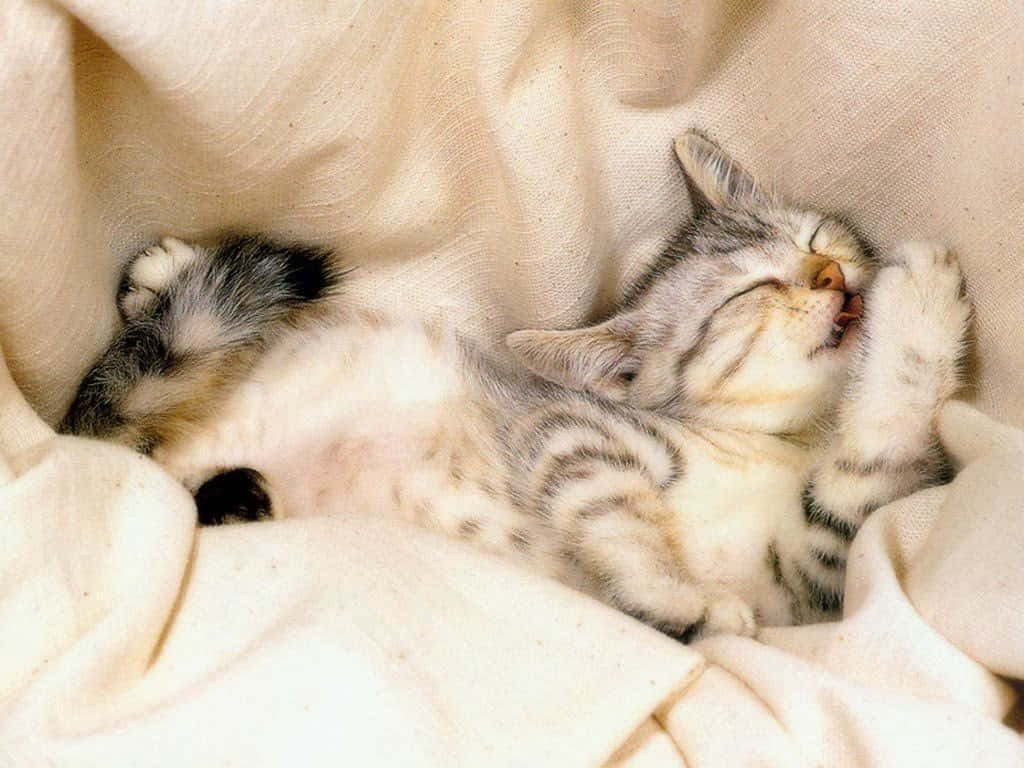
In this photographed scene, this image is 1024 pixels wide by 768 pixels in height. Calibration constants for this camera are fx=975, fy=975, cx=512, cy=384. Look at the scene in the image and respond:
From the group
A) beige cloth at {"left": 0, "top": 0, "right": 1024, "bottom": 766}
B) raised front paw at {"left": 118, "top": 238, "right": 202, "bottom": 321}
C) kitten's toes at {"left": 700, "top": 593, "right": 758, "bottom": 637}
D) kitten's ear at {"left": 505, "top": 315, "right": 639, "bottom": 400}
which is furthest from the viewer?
kitten's ear at {"left": 505, "top": 315, "right": 639, "bottom": 400}

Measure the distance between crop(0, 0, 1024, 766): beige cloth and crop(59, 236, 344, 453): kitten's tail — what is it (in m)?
0.03

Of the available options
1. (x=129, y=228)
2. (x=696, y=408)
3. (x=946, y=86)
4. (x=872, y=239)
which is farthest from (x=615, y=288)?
(x=129, y=228)

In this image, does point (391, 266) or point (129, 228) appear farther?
point (391, 266)

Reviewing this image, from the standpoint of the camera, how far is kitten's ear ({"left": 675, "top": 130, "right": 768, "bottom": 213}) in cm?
121

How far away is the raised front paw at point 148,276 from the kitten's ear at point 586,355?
41cm

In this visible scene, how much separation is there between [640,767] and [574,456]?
444 mm

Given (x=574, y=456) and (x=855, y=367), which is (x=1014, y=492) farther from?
(x=574, y=456)

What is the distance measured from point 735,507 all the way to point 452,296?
18.1 inches

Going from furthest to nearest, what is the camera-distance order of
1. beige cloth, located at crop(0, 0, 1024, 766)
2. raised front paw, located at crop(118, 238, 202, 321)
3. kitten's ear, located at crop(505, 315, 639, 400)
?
kitten's ear, located at crop(505, 315, 639, 400)
raised front paw, located at crop(118, 238, 202, 321)
beige cloth, located at crop(0, 0, 1024, 766)

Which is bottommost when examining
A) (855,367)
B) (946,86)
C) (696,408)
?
(696,408)

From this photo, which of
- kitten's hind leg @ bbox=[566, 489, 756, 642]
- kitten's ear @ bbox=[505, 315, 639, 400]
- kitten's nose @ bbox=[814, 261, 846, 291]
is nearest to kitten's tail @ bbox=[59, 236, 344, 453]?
kitten's ear @ bbox=[505, 315, 639, 400]

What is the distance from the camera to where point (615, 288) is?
4.50ft

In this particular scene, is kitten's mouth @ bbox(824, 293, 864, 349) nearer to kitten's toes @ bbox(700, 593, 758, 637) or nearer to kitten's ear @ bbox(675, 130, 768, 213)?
kitten's ear @ bbox(675, 130, 768, 213)

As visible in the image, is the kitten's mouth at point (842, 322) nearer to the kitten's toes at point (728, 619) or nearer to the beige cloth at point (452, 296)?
the beige cloth at point (452, 296)
